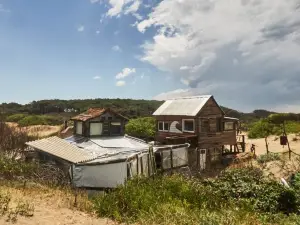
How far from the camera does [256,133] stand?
56.5m

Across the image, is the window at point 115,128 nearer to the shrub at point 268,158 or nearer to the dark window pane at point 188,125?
the dark window pane at point 188,125

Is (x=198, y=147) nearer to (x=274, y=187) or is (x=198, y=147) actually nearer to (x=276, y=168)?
(x=276, y=168)

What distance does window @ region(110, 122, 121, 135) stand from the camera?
106 feet

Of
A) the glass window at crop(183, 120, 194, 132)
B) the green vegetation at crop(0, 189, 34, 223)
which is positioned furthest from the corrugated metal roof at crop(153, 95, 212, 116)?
the green vegetation at crop(0, 189, 34, 223)

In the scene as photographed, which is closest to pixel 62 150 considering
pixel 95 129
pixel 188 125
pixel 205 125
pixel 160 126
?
pixel 95 129

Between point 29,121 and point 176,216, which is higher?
point 29,121

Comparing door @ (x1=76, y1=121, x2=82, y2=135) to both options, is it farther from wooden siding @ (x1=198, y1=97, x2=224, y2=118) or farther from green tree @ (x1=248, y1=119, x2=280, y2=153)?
green tree @ (x1=248, y1=119, x2=280, y2=153)

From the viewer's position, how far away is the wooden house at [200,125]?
114 feet

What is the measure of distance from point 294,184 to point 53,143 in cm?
1755

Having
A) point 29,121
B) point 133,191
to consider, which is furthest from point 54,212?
point 29,121

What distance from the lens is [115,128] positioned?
32469 mm

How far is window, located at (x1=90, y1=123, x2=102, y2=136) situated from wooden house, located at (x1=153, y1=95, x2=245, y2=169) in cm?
727

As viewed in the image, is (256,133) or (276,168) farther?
(256,133)

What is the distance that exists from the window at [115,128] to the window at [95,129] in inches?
47.2
